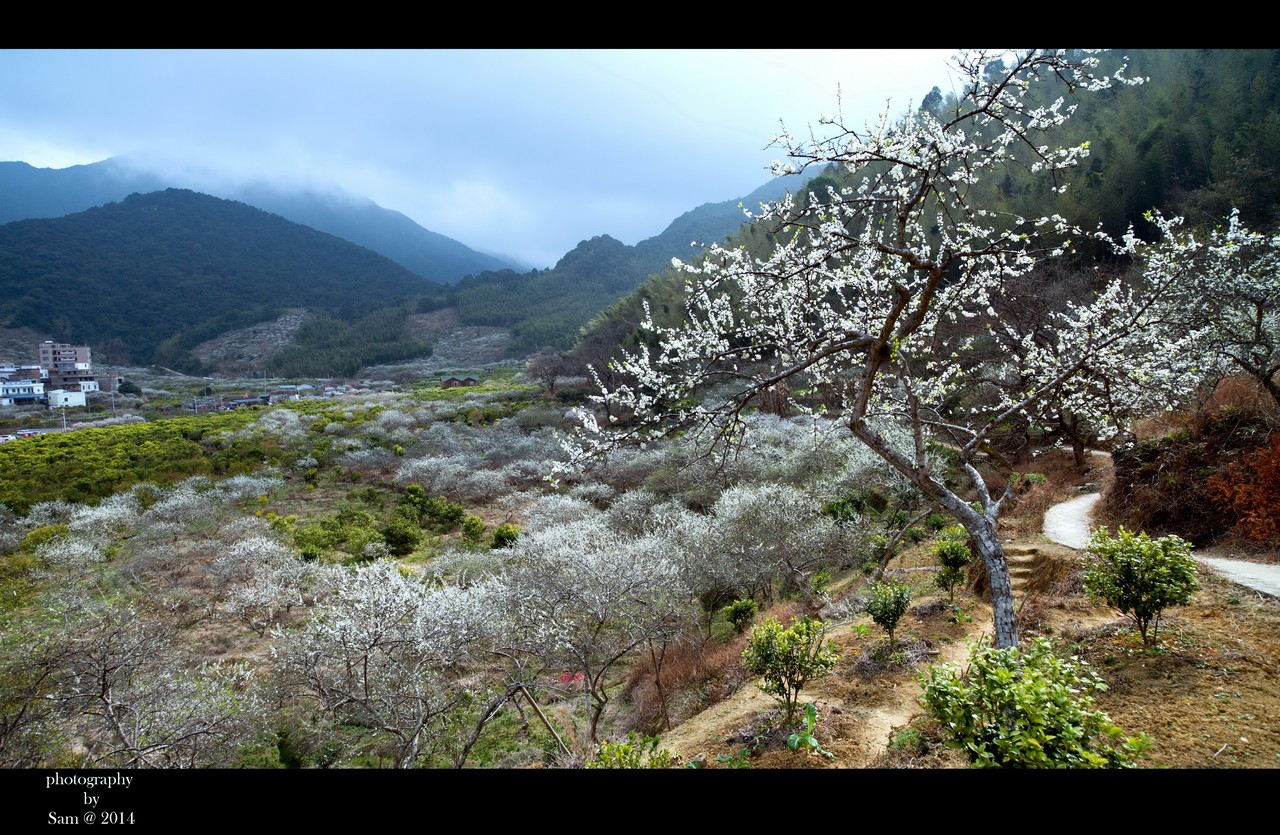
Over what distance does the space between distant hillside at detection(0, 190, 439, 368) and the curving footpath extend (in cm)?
9861

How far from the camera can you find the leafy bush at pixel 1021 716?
8.44 ft

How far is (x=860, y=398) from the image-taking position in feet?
14.7

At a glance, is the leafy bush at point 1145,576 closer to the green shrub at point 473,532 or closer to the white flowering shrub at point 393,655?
the white flowering shrub at point 393,655

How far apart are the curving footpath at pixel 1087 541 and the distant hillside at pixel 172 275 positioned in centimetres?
9861

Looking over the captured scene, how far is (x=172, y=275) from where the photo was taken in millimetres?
96812

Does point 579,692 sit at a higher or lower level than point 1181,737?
lower

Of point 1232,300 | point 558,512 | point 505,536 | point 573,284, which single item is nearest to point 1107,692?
point 1232,300

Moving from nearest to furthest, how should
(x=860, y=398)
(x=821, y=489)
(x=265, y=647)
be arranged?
(x=860, y=398), (x=265, y=647), (x=821, y=489)

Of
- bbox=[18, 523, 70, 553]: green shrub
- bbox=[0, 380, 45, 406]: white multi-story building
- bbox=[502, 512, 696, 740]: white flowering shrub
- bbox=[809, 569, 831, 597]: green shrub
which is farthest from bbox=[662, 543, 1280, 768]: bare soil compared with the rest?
bbox=[0, 380, 45, 406]: white multi-story building

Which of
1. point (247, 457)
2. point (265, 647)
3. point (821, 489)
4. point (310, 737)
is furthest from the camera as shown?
point (247, 457)
